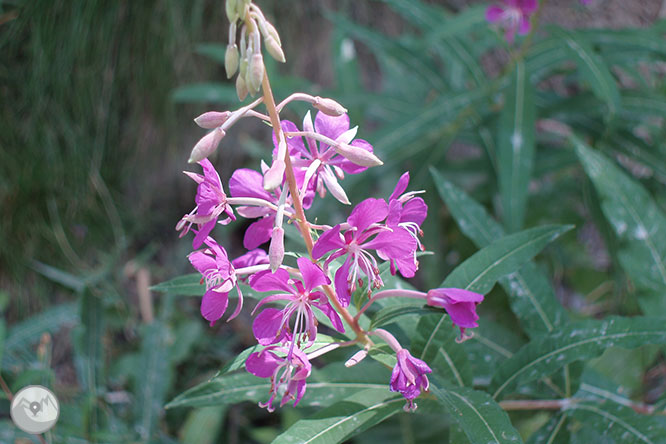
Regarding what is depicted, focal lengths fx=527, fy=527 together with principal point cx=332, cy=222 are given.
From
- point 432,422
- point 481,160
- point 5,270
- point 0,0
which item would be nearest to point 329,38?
point 481,160

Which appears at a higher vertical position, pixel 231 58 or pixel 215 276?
pixel 231 58

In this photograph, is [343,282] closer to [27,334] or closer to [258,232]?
[258,232]

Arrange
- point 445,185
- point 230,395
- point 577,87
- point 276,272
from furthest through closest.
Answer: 1. point 577,87
2. point 445,185
3. point 230,395
4. point 276,272

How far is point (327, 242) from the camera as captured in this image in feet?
2.27

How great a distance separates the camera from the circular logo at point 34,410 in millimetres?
1361

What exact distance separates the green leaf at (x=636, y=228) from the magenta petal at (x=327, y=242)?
30.6 inches

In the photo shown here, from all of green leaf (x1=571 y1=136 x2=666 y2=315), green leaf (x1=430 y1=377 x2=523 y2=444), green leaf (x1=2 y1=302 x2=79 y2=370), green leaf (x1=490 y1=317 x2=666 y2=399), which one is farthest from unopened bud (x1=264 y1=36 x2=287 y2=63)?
green leaf (x1=2 y1=302 x2=79 y2=370)

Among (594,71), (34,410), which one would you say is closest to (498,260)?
(594,71)

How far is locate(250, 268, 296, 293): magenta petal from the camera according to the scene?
27.2 inches

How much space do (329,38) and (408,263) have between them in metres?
1.92

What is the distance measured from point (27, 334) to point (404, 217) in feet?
5.22

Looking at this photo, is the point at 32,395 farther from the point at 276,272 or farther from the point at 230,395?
the point at 276,272

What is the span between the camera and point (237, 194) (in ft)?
2.57

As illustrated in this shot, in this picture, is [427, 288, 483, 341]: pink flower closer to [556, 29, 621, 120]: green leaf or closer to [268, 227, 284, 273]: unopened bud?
[268, 227, 284, 273]: unopened bud
